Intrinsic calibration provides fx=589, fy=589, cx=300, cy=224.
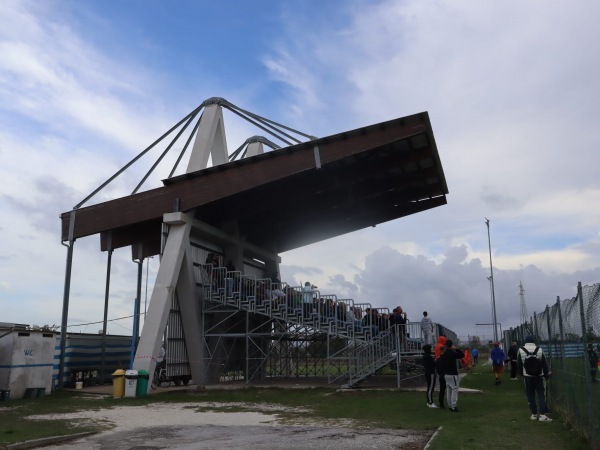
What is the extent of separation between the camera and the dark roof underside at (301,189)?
73.2ft

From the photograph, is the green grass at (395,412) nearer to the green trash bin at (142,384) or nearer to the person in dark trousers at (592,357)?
the green trash bin at (142,384)

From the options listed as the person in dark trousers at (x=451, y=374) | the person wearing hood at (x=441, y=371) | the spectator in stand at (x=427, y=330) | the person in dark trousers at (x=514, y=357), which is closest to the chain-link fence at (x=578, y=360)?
the person in dark trousers at (x=451, y=374)

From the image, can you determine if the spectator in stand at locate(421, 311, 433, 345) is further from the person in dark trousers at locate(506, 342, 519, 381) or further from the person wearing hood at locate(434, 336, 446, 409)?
the person wearing hood at locate(434, 336, 446, 409)

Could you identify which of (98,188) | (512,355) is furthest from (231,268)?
(512,355)

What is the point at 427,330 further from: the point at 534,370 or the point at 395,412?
the point at 534,370

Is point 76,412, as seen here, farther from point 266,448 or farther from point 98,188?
point 98,188

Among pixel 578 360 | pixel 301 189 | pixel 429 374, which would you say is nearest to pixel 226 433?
pixel 429 374

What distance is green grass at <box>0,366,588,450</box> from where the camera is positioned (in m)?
9.98

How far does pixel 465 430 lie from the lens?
10969mm

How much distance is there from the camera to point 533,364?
11.6 metres

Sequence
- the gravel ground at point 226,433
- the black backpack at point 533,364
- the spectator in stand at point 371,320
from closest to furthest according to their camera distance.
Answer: the gravel ground at point 226,433 < the black backpack at point 533,364 < the spectator in stand at point 371,320

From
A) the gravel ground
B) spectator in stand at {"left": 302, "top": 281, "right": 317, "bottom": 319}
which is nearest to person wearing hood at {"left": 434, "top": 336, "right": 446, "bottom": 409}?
the gravel ground

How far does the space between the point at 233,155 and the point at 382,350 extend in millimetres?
14596

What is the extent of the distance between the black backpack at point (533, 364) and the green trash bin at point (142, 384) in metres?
13.5
